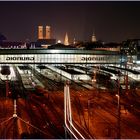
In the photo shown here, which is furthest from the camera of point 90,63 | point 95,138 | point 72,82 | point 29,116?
point 90,63

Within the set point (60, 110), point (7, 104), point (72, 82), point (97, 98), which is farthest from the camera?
point (72, 82)

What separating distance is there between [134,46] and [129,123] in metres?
44.6

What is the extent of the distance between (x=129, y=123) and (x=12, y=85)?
38.4 feet

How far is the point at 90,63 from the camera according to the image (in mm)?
36031

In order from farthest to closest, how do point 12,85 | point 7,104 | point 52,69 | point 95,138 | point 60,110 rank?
point 52,69, point 12,85, point 7,104, point 60,110, point 95,138

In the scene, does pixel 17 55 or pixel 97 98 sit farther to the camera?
pixel 17 55

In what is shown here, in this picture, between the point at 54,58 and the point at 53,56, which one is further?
the point at 54,58

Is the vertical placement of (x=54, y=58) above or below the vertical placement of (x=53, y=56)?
below

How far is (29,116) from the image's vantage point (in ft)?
47.8

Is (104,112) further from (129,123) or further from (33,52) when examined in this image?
(33,52)

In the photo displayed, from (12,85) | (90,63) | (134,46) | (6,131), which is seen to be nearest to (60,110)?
(6,131)

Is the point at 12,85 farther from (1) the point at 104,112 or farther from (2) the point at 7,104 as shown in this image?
(1) the point at 104,112

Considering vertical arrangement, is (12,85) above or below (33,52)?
below

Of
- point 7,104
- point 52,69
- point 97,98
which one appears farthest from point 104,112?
point 52,69
